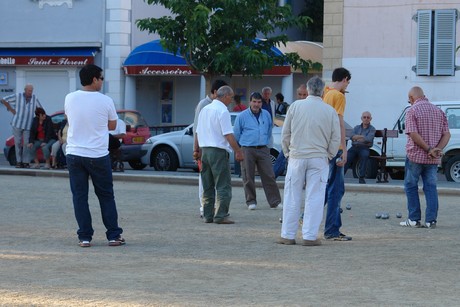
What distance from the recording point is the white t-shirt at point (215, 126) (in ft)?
48.0

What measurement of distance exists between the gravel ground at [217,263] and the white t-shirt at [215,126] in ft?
3.37

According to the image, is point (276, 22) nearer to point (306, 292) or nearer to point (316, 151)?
point (316, 151)

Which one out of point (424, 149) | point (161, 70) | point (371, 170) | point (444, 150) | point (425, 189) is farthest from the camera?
point (161, 70)

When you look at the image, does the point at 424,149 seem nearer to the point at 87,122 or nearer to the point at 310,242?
→ the point at 310,242

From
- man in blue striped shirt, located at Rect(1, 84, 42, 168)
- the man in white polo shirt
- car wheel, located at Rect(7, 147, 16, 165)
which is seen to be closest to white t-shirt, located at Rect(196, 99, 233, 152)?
the man in white polo shirt

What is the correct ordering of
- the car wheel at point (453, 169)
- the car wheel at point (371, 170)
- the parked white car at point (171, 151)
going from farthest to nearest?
the parked white car at point (171, 151)
the car wheel at point (371, 170)
the car wheel at point (453, 169)

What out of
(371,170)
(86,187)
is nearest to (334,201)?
(86,187)

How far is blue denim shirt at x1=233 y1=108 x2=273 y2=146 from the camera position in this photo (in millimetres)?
16953

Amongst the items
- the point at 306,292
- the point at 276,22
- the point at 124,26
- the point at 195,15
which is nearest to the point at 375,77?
the point at 276,22

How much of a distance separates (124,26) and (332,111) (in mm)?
23347

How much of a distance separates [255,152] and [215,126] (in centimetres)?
235

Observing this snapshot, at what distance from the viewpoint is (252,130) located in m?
16.9

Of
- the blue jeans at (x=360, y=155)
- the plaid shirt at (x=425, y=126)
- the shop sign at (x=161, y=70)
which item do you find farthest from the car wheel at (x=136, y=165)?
the plaid shirt at (x=425, y=126)

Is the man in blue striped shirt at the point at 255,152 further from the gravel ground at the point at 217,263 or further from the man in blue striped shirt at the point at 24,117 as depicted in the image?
the man in blue striped shirt at the point at 24,117
